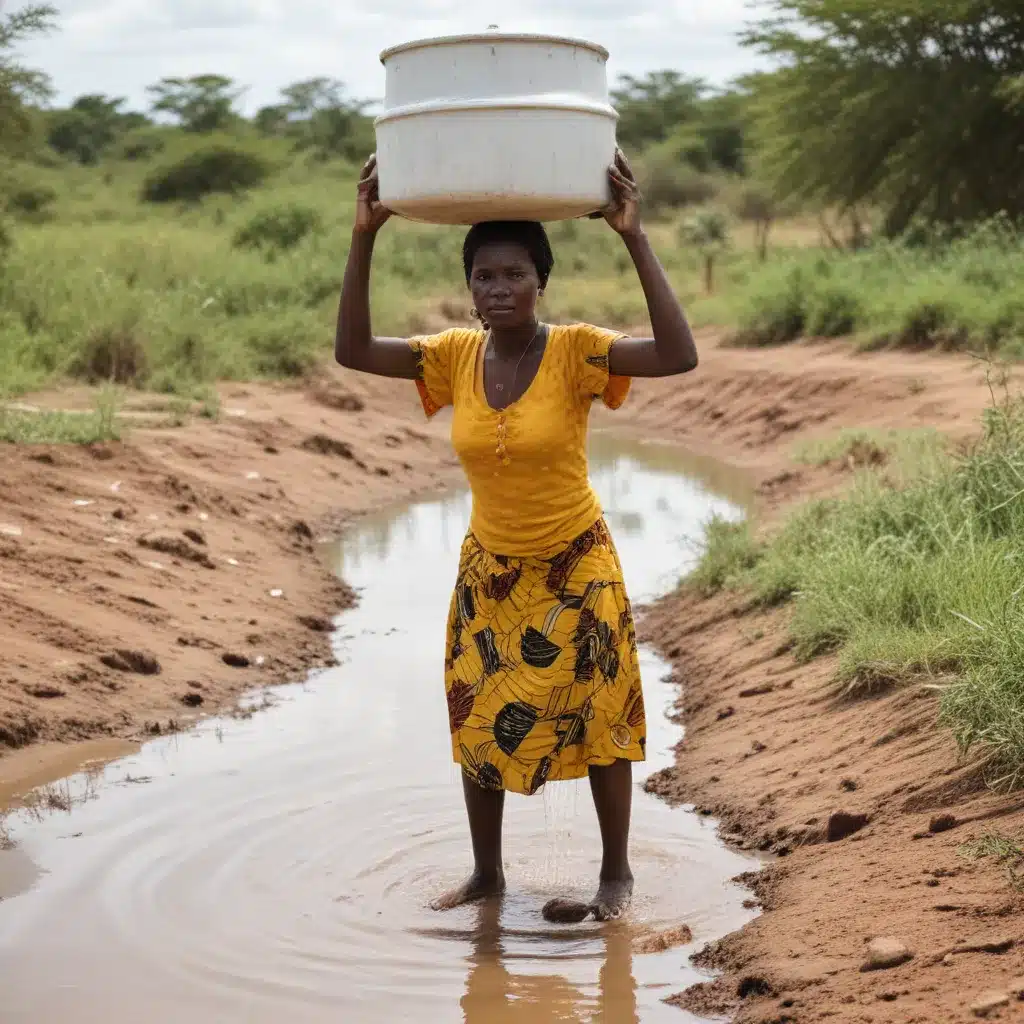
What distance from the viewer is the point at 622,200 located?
3.22 m

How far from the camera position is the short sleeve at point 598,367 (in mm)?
3305

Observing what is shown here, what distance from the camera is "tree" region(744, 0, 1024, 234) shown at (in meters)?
17.5

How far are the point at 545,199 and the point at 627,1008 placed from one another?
5.25 feet

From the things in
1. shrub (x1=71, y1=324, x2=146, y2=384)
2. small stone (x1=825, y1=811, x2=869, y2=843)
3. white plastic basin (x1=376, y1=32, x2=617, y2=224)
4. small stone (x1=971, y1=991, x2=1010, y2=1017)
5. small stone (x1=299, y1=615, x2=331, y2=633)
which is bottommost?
small stone (x1=299, y1=615, x2=331, y2=633)

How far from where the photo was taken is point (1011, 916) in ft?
9.59

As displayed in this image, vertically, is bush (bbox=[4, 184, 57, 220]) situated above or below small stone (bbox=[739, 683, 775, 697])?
above

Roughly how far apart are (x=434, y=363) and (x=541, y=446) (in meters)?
0.38

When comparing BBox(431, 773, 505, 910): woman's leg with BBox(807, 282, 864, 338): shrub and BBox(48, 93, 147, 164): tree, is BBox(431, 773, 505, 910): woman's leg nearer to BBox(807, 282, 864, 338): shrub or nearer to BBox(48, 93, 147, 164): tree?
BBox(807, 282, 864, 338): shrub

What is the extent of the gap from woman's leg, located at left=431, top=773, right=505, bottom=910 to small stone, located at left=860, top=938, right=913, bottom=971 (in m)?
0.97

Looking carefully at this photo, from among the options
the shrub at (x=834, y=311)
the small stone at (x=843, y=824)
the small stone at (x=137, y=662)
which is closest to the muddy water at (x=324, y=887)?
the small stone at (x=843, y=824)

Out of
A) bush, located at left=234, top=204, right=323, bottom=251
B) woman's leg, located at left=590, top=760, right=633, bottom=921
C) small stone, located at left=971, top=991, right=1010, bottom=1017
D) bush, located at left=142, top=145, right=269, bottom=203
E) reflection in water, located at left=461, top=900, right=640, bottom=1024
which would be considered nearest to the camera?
small stone, located at left=971, top=991, right=1010, bottom=1017

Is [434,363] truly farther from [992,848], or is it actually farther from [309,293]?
[309,293]

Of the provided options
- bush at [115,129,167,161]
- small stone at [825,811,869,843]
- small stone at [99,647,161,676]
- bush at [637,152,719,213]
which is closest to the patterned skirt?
small stone at [825,811,869,843]

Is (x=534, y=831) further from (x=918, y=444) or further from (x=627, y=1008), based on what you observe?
(x=918, y=444)
